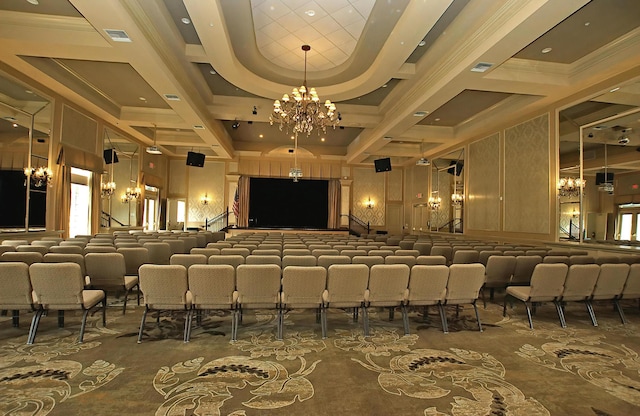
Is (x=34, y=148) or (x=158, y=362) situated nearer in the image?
(x=158, y=362)

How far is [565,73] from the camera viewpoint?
731 centimetres

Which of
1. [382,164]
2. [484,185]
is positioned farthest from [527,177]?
[382,164]

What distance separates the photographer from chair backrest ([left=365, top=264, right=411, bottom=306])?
362cm

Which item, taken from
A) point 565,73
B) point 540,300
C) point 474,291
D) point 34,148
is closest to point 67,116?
point 34,148

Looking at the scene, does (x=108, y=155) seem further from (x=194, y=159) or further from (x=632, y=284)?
(x=632, y=284)

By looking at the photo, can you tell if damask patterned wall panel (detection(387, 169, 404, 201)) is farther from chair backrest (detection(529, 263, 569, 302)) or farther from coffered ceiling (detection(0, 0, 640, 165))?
chair backrest (detection(529, 263, 569, 302))

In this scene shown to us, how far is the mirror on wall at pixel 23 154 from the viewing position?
22.4 ft

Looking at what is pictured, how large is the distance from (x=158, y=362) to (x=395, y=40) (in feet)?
21.0

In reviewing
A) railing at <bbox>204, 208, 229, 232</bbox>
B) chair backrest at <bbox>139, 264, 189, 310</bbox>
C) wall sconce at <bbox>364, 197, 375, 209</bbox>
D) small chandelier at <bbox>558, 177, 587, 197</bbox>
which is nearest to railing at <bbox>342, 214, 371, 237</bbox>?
wall sconce at <bbox>364, 197, 375, 209</bbox>

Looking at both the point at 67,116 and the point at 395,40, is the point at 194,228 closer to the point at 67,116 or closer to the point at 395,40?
the point at 67,116

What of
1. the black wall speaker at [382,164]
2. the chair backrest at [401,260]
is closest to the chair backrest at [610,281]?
the chair backrest at [401,260]

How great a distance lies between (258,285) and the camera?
3.46m

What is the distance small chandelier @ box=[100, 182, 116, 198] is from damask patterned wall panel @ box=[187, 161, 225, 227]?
569 cm

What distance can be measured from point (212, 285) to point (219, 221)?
14.2m
